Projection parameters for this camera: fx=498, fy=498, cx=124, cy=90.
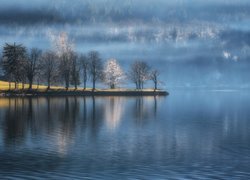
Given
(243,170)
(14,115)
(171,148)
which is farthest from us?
(14,115)

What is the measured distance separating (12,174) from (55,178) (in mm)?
4319

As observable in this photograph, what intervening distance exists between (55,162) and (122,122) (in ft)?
153

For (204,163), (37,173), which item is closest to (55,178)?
(37,173)

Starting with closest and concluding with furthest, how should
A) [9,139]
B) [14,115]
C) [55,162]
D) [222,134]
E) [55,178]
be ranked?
[55,178], [55,162], [9,139], [222,134], [14,115]

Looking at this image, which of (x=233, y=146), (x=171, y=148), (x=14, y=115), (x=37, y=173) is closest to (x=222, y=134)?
(x=233, y=146)

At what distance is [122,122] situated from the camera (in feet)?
314

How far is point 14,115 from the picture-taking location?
107500mm

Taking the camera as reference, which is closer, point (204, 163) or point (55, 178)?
point (55, 178)

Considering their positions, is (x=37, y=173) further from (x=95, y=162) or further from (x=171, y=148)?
(x=171, y=148)

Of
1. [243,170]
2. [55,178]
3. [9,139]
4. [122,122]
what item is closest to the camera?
[55,178]

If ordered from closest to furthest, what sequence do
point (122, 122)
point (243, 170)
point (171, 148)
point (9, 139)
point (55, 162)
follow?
point (243, 170), point (55, 162), point (171, 148), point (9, 139), point (122, 122)

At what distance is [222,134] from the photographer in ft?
249

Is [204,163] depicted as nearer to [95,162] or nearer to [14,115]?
[95,162]

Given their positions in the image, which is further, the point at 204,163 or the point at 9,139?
the point at 9,139
